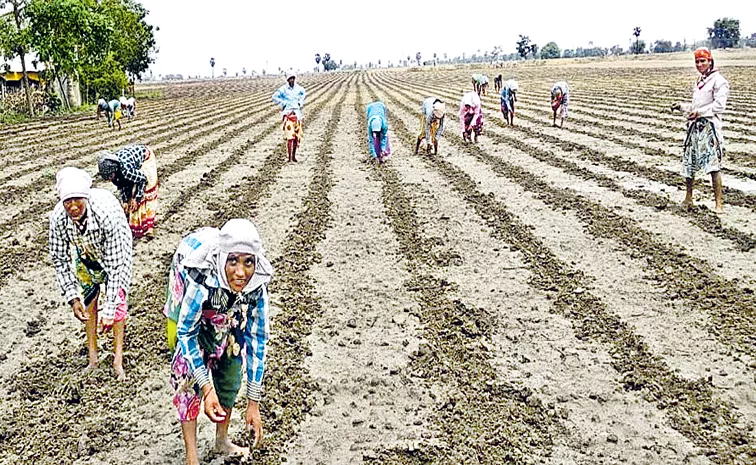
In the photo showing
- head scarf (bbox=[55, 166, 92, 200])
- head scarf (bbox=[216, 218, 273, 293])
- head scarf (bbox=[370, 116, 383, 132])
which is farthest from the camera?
head scarf (bbox=[370, 116, 383, 132])

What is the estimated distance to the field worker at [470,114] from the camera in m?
13.3

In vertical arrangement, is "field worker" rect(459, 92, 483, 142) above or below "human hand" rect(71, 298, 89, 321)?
above

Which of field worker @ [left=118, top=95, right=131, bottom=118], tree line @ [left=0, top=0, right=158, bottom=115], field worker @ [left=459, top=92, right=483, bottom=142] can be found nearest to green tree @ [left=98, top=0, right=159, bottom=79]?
tree line @ [left=0, top=0, right=158, bottom=115]

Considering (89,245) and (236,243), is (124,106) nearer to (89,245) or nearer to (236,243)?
(89,245)

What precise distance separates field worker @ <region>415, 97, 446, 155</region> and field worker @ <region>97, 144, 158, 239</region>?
5.65 m

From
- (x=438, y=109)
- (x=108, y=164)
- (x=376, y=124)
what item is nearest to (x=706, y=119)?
(x=438, y=109)

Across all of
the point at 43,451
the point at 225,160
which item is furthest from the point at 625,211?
the point at 225,160

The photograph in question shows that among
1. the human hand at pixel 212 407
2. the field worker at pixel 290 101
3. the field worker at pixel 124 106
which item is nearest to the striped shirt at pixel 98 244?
the human hand at pixel 212 407

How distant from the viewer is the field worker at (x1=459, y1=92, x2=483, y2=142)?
13.3 meters

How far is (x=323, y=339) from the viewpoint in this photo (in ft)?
16.2

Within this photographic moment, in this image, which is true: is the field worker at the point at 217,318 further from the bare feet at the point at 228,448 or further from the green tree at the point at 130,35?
the green tree at the point at 130,35

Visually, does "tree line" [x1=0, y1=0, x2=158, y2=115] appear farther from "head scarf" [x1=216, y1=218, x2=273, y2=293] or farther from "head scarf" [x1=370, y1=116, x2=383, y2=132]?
"head scarf" [x1=216, y1=218, x2=273, y2=293]

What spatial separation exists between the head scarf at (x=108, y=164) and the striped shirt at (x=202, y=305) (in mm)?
3193

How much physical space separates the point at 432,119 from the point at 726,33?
86.2m
